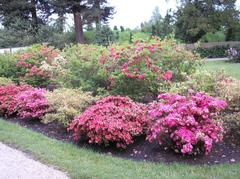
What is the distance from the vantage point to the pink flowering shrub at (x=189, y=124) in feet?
19.2

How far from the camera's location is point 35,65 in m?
13.4

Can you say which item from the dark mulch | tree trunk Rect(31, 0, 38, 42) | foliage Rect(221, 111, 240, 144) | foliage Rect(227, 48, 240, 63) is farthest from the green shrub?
tree trunk Rect(31, 0, 38, 42)

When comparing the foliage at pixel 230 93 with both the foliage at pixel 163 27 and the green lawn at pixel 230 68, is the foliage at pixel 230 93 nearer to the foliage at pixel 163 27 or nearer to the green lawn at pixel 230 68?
the green lawn at pixel 230 68

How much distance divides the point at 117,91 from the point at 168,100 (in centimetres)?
262

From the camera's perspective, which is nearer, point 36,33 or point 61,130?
point 61,130

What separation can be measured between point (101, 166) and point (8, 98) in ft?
17.3

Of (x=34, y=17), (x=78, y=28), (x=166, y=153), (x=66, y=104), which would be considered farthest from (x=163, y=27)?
(x=166, y=153)

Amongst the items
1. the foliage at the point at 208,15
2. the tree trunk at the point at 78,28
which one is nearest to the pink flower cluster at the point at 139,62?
the foliage at the point at 208,15

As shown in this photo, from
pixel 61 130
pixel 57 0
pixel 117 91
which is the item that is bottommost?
pixel 61 130

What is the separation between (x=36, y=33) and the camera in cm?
3475

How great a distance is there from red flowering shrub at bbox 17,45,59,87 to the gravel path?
5.83m

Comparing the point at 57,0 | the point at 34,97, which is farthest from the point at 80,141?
the point at 57,0

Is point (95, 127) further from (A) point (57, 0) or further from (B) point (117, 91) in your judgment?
(A) point (57, 0)

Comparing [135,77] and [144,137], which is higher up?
[135,77]
